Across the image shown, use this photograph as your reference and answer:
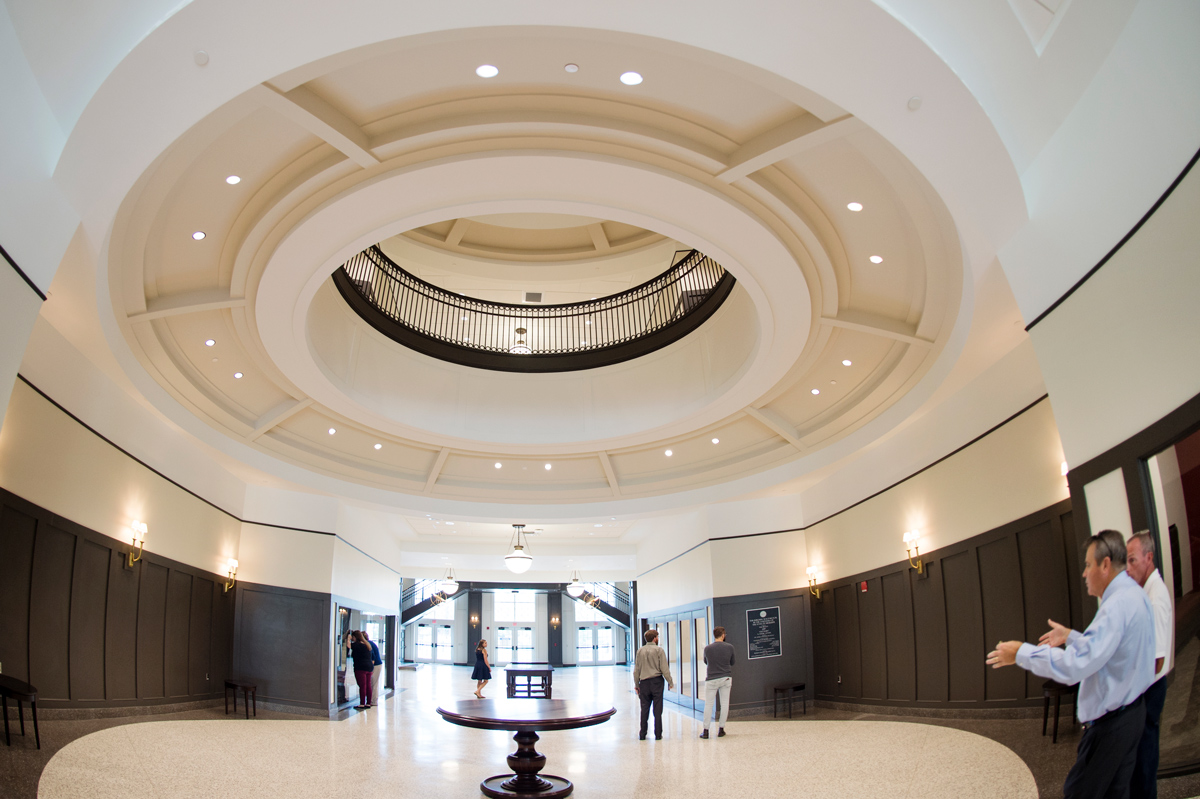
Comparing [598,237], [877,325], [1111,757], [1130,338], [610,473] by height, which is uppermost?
[598,237]

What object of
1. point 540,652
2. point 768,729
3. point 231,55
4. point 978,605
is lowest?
point 540,652

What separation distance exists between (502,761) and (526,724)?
255 centimetres

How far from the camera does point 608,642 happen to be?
1280 inches

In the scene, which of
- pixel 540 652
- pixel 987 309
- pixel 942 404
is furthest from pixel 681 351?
pixel 540 652

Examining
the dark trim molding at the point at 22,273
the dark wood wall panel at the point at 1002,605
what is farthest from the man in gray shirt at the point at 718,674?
the dark trim molding at the point at 22,273

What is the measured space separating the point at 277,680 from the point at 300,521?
254 cm

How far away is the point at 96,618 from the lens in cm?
765

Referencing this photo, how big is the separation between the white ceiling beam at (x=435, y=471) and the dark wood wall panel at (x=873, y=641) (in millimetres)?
6781

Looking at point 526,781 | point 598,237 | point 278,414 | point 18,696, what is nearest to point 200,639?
point 278,414

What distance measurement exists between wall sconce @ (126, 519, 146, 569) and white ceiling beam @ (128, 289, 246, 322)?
309 centimetres

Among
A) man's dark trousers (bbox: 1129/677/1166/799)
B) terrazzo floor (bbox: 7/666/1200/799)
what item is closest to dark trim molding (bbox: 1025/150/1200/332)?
man's dark trousers (bbox: 1129/677/1166/799)

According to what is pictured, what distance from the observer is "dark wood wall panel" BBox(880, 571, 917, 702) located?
9051 millimetres

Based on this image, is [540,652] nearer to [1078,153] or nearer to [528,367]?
[528,367]

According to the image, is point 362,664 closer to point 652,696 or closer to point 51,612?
point 652,696
